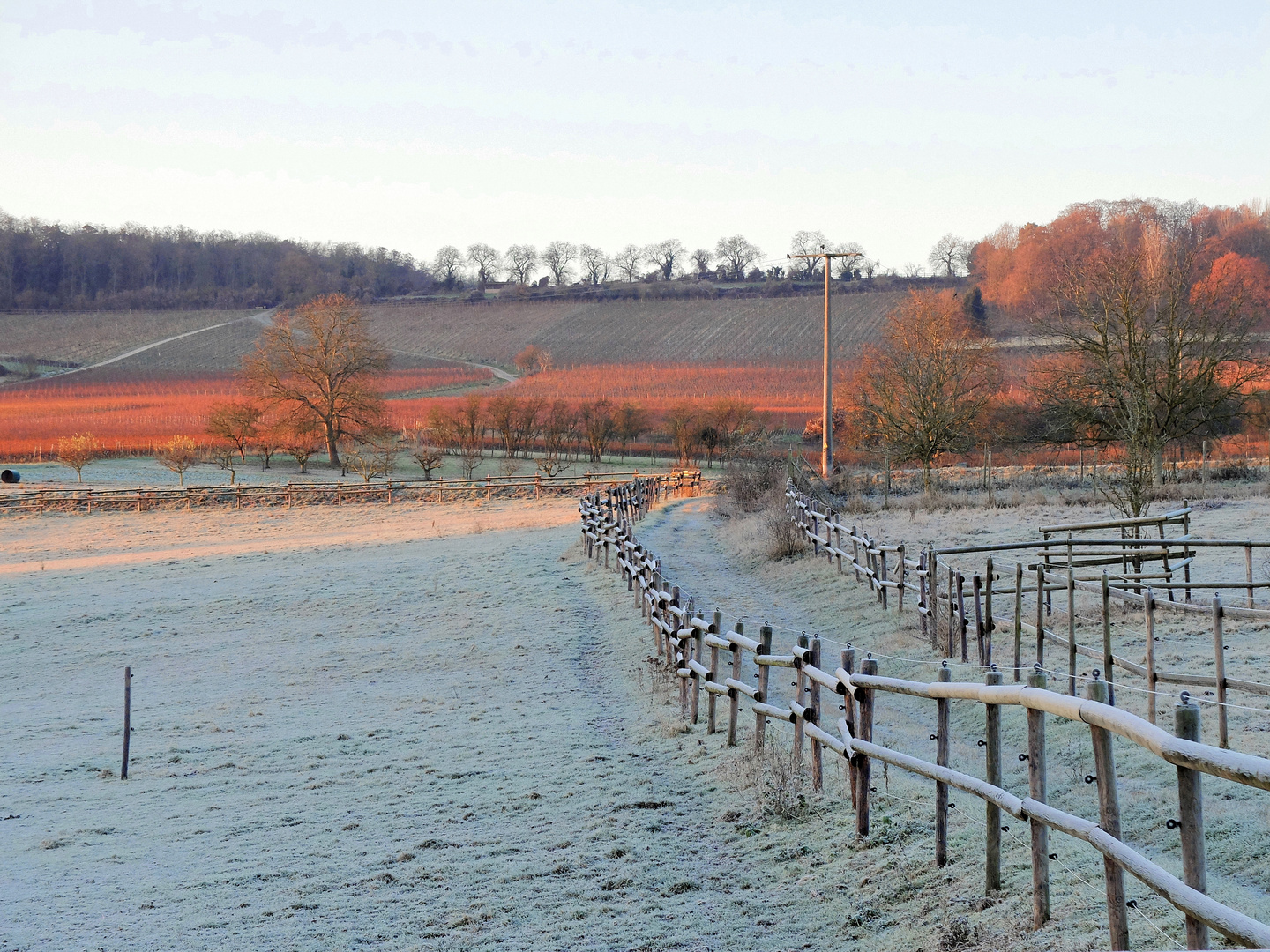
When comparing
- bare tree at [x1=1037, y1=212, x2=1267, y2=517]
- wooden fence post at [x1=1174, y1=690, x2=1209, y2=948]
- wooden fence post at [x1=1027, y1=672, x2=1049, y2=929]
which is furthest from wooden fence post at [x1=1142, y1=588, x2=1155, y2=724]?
bare tree at [x1=1037, y1=212, x2=1267, y2=517]

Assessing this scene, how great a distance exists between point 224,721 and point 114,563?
679 inches

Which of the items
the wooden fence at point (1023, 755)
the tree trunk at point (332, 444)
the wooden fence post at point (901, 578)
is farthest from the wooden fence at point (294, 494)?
the wooden fence at point (1023, 755)

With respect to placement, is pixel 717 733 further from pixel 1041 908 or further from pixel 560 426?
pixel 560 426

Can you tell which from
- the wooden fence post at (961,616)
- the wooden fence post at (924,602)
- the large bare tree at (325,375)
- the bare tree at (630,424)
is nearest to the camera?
the wooden fence post at (961,616)

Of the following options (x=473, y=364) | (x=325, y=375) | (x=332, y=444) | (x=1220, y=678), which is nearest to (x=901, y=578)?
(x=1220, y=678)

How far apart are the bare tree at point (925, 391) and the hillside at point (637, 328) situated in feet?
138

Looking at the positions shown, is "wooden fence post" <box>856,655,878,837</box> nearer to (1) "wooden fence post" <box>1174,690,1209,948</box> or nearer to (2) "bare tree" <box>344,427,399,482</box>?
(1) "wooden fence post" <box>1174,690,1209,948</box>

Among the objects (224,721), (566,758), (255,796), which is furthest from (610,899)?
(224,721)

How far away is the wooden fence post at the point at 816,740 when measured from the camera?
731cm

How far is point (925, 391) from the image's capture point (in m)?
35.8

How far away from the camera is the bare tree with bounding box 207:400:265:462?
57750mm

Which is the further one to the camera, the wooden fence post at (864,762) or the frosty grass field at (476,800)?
the wooden fence post at (864,762)

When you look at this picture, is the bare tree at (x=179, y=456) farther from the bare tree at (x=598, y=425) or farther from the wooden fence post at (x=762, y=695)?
the wooden fence post at (x=762, y=695)

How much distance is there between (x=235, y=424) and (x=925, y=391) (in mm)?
37882
